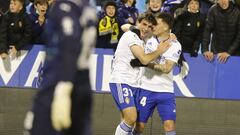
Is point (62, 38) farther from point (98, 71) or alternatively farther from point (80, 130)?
point (98, 71)

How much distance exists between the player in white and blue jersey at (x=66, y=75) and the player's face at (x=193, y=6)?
6.38 metres

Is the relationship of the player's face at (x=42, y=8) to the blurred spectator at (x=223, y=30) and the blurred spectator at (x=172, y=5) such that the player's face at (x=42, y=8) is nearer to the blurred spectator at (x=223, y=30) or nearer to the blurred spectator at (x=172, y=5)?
the blurred spectator at (x=172, y=5)

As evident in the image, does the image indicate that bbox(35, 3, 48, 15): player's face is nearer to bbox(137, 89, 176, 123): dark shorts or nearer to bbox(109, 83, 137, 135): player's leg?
bbox(109, 83, 137, 135): player's leg

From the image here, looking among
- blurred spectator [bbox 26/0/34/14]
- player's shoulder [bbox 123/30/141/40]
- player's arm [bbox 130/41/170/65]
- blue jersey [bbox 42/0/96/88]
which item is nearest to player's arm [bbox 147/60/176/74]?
player's arm [bbox 130/41/170/65]

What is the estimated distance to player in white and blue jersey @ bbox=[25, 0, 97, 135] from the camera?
11.7 feet

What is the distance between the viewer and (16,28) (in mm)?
9875

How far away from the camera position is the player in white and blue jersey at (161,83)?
7.99 meters

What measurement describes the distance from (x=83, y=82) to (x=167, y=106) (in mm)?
4250

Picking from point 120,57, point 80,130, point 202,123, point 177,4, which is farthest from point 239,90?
point 80,130

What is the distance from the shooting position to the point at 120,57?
8.16 m

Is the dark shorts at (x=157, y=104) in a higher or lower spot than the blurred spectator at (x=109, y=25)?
lower

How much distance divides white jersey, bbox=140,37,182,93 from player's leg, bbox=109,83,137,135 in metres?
0.23

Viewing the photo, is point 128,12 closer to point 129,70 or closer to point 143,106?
point 129,70

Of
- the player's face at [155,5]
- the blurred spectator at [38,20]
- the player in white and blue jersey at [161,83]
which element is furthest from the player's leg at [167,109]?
the blurred spectator at [38,20]
